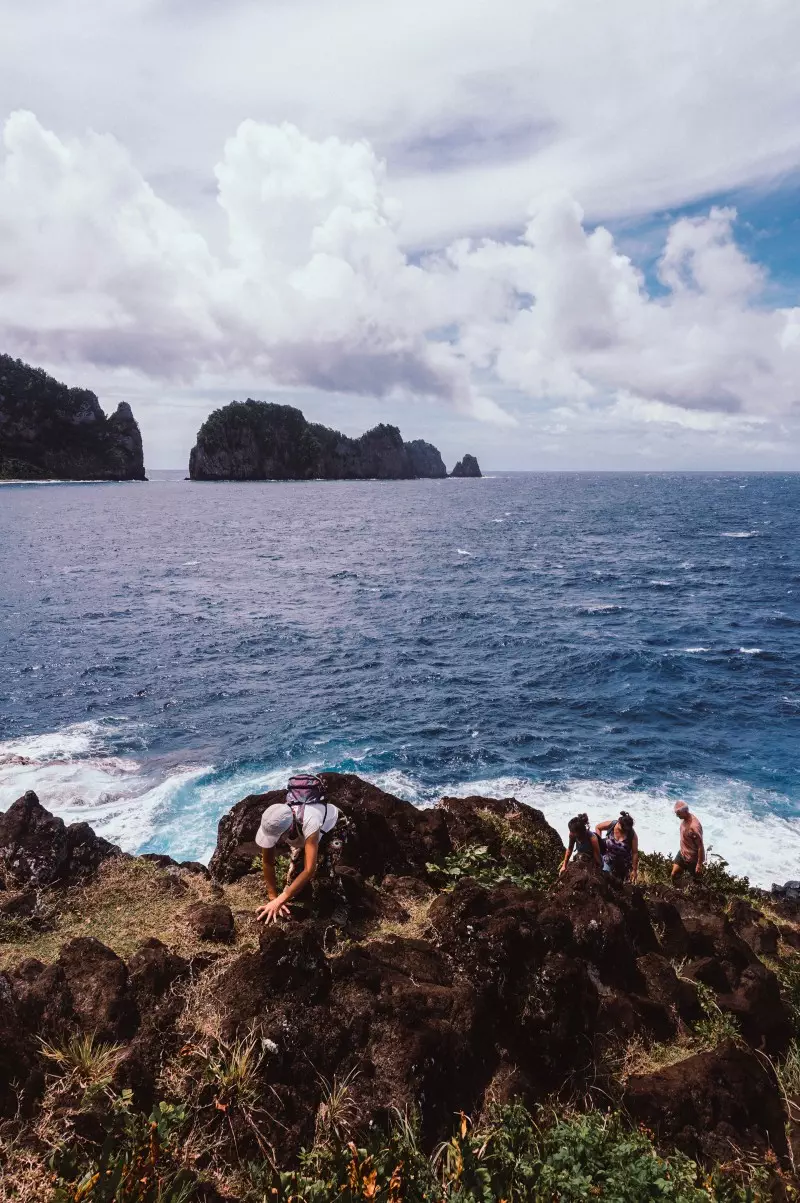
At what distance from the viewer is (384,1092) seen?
616 centimetres

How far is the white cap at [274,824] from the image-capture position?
8172mm

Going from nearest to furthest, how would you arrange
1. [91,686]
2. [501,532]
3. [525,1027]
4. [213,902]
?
[525,1027]
[213,902]
[91,686]
[501,532]

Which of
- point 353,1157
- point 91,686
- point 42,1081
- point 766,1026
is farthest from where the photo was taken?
point 91,686

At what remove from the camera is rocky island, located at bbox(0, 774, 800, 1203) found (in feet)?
17.5

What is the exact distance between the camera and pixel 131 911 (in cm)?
952

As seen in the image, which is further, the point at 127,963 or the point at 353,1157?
the point at 127,963

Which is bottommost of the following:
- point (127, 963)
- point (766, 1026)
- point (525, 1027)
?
point (766, 1026)

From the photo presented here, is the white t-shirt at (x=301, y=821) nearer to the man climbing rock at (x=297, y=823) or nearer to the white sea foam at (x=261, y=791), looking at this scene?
the man climbing rock at (x=297, y=823)

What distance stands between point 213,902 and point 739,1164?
23.1 feet

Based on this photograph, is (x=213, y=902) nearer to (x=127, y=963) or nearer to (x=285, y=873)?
(x=285, y=873)

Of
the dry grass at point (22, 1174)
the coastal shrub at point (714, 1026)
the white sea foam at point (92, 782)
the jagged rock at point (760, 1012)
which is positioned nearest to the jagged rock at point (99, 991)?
the dry grass at point (22, 1174)

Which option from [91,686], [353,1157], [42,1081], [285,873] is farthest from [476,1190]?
[91,686]

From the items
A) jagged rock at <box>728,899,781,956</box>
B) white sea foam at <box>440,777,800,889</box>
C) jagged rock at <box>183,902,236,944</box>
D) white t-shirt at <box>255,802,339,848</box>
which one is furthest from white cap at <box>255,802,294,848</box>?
white sea foam at <box>440,777,800,889</box>

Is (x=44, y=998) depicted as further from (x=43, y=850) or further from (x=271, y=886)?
(x=43, y=850)
